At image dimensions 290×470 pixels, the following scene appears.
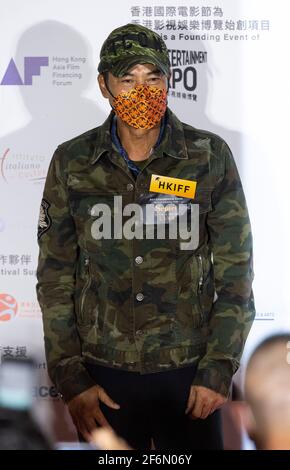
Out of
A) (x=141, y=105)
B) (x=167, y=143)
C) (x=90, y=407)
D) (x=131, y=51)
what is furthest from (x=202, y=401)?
(x=131, y=51)

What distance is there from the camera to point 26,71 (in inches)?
86.7

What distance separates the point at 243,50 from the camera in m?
2.19

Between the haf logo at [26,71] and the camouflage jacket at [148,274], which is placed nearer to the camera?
the camouflage jacket at [148,274]

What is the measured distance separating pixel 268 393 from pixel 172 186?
735 mm

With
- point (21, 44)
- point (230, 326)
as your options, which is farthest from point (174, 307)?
point (21, 44)

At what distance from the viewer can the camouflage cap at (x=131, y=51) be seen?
6.21 ft

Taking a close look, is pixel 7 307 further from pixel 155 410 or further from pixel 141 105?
pixel 141 105

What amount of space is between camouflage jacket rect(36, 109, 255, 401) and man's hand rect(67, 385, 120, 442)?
26 mm

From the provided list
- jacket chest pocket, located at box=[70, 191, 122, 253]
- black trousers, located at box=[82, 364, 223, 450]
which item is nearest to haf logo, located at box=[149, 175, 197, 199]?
jacket chest pocket, located at box=[70, 191, 122, 253]

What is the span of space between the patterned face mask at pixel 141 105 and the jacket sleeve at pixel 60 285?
27 cm

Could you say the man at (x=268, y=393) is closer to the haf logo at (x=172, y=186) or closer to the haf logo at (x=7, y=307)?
the haf logo at (x=172, y=186)

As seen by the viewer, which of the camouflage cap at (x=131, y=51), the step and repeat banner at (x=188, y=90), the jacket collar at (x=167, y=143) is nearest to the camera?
the camouflage cap at (x=131, y=51)

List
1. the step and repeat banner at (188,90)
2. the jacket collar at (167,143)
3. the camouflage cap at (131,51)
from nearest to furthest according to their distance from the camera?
the camouflage cap at (131,51), the jacket collar at (167,143), the step and repeat banner at (188,90)

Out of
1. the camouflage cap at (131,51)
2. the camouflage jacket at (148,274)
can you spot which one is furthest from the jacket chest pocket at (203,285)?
the camouflage cap at (131,51)
